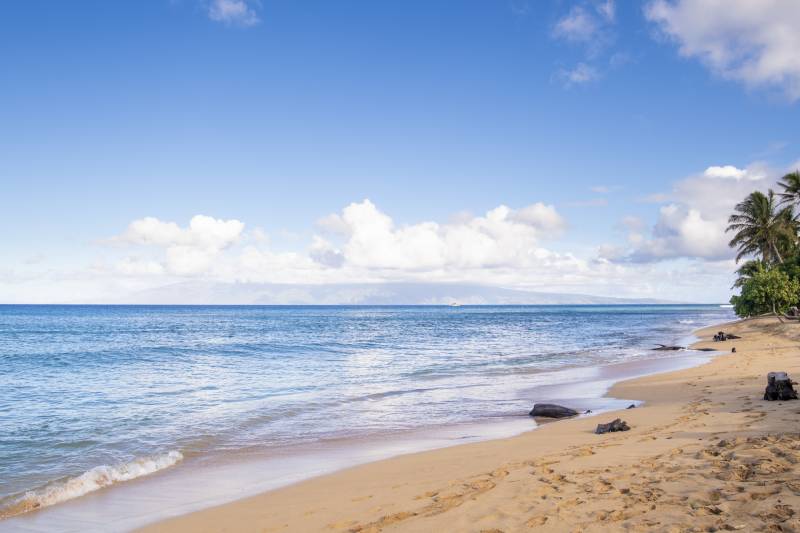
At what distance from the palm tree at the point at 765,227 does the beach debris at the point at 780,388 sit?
5936 cm

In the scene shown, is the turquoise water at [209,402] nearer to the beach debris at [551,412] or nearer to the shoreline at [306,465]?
the shoreline at [306,465]

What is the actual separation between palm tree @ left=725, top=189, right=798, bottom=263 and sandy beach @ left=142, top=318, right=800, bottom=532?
201 ft

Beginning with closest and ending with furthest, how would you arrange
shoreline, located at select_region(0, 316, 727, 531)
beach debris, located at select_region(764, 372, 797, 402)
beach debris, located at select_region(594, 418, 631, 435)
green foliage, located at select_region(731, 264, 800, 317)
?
shoreline, located at select_region(0, 316, 727, 531) < beach debris, located at select_region(594, 418, 631, 435) < beach debris, located at select_region(764, 372, 797, 402) < green foliage, located at select_region(731, 264, 800, 317)

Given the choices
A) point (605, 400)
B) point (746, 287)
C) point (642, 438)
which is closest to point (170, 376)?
point (605, 400)

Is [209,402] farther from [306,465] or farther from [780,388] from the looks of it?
[780,388]

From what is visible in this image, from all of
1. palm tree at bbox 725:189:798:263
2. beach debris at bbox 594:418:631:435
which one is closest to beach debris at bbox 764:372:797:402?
beach debris at bbox 594:418:631:435

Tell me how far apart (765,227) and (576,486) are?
69216 mm

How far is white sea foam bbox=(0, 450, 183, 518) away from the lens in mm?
9008

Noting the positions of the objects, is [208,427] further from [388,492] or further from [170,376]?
[170,376]

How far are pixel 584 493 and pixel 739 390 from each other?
11593mm

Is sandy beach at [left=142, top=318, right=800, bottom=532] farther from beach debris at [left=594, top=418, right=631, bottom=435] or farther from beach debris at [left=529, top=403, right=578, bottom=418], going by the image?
beach debris at [left=529, top=403, right=578, bottom=418]

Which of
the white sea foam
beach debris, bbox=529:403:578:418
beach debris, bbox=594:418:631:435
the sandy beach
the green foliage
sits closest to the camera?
the sandy beach

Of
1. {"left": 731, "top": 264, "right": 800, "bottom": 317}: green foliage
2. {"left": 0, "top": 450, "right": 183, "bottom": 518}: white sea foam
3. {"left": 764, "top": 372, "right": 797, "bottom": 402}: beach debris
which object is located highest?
{"left": 731, "top": 264, "right": 800, "bottom": 317}: green foliage

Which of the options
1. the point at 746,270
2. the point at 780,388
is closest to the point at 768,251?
the point at 746,270
